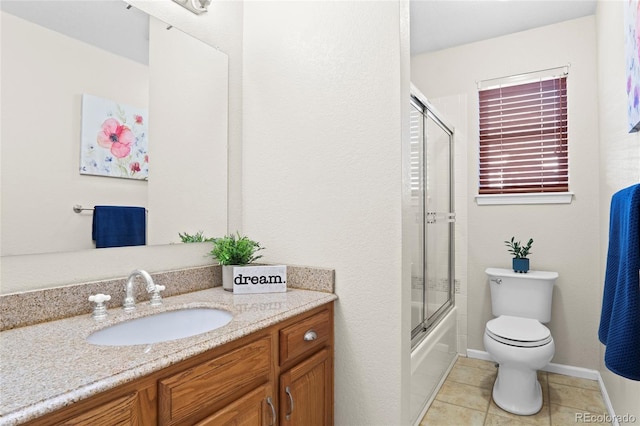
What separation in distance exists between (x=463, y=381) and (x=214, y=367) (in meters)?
2.15

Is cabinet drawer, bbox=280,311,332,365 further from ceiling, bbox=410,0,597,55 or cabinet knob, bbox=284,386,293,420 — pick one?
ceiling, bbox=410,0,597,55

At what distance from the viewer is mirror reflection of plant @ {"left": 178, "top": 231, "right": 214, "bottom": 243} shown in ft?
5.44

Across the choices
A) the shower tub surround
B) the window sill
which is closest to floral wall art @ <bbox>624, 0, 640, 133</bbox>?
the window sill

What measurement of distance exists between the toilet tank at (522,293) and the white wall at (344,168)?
1.45 metres

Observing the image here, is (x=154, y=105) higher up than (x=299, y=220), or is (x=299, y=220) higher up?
(x=154, y=105)

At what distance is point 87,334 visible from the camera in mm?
1055

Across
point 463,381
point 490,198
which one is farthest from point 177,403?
point 490,198

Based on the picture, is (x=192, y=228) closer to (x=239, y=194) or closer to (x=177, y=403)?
(x=239, y=194)

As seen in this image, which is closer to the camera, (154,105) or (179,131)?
(154,105)

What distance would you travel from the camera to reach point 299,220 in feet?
5.72

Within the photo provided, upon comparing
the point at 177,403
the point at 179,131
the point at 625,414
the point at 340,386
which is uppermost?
Result: the point at 179,131

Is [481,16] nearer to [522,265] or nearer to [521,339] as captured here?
[522,265]

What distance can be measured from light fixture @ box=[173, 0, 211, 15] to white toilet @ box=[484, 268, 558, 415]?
2355mm

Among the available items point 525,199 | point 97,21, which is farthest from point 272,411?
point 525,199
